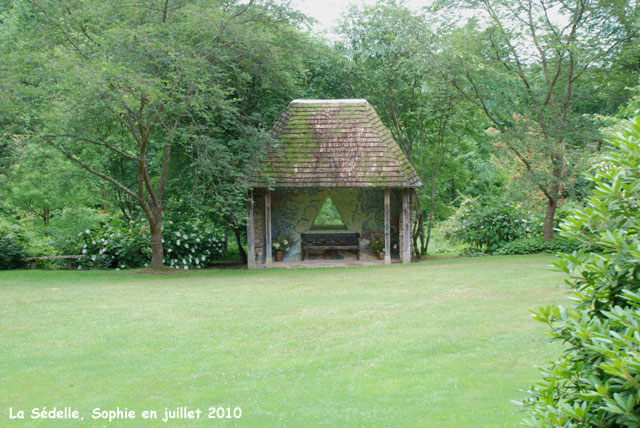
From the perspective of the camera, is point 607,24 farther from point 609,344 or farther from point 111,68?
point 609,344

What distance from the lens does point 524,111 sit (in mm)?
17906

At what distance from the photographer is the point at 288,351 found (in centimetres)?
722

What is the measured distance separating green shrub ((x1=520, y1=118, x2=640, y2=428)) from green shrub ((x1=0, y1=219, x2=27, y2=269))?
17.9 meters

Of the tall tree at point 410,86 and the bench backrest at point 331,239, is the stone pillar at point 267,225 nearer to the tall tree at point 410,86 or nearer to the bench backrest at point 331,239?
the bench backrest at point 331,239

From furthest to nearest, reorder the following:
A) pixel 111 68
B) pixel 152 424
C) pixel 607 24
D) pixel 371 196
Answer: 1. pixel 371 196
2. pixel 607 24
3. pixel 111 68
4. pixel 152 424

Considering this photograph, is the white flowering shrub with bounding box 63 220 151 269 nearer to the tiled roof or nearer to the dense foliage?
the dense foliage

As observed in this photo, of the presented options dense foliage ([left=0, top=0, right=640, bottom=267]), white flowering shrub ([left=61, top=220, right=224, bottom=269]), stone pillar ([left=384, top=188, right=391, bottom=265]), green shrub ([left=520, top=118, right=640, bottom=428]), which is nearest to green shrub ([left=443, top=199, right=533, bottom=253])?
dense foliage ([left=0, top=0, right=640, bottom=267])

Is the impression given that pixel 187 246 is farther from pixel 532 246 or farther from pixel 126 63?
pixel 532 246

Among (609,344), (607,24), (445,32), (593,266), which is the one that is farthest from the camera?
(445,32)

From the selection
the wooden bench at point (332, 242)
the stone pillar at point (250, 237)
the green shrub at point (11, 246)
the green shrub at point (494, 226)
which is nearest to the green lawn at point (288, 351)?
the stone pillar at point (250, 237)

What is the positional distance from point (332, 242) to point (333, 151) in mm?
2782

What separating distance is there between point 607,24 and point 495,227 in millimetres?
7089

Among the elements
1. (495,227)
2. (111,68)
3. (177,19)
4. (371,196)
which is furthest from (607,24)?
(111,68)

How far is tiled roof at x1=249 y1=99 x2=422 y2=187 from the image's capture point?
55.6ft
